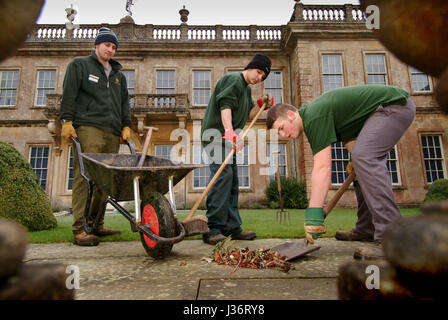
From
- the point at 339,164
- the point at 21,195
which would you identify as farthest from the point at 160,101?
the point at 21,195

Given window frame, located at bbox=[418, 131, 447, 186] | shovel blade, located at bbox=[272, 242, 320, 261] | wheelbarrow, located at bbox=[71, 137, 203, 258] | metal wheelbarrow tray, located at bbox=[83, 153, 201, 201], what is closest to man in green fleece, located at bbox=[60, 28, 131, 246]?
wheelbarrow, located at bbox=[71, 137, 203, 258]

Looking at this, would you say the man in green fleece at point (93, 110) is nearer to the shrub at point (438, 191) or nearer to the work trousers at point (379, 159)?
the work trousers at point (379, 159)

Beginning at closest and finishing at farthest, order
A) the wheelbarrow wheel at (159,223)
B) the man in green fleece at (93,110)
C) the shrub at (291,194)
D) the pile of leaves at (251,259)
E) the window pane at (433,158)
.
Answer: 1. the pile of leaves at (251,259)
2. the wheelbarrow wheel at (159,223)
3. the man in green fleece at (93,110)
4. the shrub at (291,194)
5. the window pane at (433,158)

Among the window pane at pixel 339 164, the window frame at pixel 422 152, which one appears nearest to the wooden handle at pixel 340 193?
the window pane at pixel 339 164

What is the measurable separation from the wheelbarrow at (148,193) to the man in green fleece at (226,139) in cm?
57

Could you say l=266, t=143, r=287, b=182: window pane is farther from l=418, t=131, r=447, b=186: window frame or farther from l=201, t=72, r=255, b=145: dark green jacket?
l=201, t=72, r=255, b=145: dark green jacket

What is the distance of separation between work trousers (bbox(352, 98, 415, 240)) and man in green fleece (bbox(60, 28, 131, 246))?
2.53 metres

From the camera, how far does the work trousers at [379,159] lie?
183cm

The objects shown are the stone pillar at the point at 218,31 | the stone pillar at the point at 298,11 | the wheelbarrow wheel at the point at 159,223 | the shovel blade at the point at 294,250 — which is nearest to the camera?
the shovel blade at the point at 294,250

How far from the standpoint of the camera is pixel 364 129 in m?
2.01

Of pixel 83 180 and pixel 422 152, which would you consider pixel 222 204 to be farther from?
pixel 422 152

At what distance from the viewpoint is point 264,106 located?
327 centimetres
